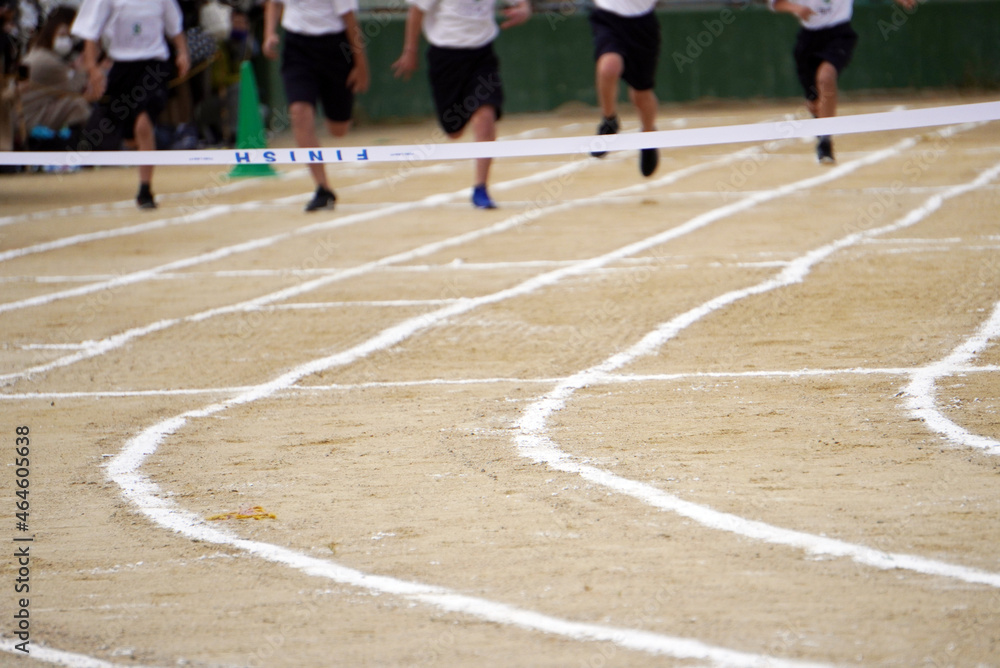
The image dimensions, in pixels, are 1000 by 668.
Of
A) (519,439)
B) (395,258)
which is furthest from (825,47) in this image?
(519,439)

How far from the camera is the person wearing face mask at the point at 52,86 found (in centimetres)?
1719

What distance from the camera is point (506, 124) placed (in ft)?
76.7

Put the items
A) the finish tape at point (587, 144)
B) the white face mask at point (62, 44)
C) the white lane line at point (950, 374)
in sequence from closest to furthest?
1. the white lane line at point (950, 374)
2. the finish tape at point (587, 144)
3. the white face mask at point (62, 44)

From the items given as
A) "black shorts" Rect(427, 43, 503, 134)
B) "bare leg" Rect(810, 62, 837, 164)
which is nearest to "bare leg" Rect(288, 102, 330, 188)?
"black shorts" Rect(427, 43, 503, 134)

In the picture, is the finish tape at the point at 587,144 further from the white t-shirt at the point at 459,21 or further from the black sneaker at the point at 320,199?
the white t-shirt at the point at 459,21

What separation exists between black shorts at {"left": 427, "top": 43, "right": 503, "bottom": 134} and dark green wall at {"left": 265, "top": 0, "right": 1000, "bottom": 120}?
13186 mm

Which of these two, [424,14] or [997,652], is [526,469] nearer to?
[997,652]

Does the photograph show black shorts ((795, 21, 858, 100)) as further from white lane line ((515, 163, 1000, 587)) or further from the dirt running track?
white lane line ((515, 163, 1000, 587))

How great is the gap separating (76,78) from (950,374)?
1391 cm

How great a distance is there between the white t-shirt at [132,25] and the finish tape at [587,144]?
3500 millimetres

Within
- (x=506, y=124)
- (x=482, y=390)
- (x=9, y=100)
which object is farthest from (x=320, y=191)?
(x=506, y=124)

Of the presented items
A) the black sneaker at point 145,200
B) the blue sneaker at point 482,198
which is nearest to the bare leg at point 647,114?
the blue sneaker at point 482,198

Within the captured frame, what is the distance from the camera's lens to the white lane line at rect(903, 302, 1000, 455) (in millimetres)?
4910

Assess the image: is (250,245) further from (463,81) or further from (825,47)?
(825,47)
